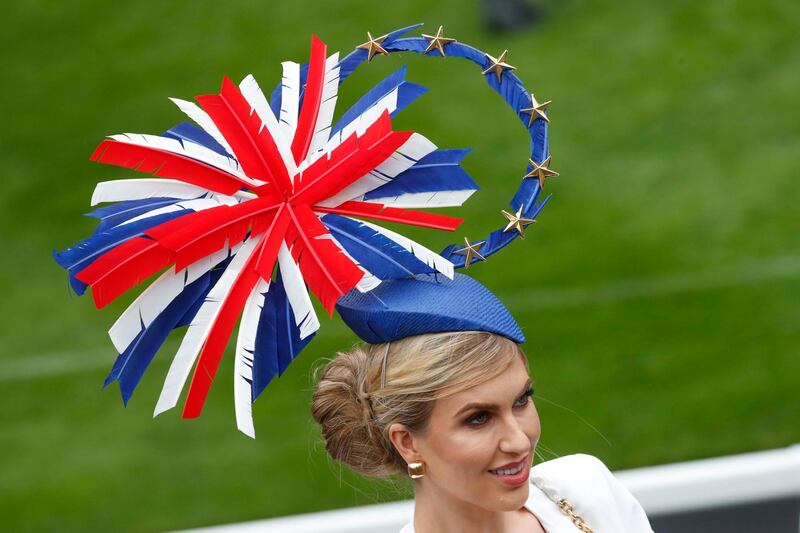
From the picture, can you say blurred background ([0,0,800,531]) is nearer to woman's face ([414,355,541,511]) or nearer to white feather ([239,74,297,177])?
woman's face ([414,355,541,511])

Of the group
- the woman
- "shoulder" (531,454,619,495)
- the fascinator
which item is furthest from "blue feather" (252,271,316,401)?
"shoulder" (531,454,619,495)

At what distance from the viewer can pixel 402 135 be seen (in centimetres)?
238

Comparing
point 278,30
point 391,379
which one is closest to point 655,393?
point 391,379

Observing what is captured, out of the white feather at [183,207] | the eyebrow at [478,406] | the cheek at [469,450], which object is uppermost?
the white feather at [183,207]

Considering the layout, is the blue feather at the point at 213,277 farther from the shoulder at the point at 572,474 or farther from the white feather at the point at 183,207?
the shoulder at the point at 572,474

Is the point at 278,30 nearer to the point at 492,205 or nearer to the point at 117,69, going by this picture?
the point at 117,69

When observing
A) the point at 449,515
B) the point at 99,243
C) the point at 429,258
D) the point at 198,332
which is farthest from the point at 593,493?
the point at 99,243

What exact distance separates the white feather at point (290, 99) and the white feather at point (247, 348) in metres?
0.30

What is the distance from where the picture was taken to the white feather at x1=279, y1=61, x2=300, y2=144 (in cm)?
247

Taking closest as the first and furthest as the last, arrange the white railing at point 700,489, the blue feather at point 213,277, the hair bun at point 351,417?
the blue feather at point 213,277 < the hair bun at point 351,417 < the white railing at point 700,489

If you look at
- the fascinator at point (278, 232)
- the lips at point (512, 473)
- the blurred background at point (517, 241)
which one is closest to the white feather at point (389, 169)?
the fascinator at point (278, 232)

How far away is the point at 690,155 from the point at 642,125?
522mm

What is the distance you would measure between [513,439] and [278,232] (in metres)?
0.56

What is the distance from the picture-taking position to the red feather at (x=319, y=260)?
2.34 meters
